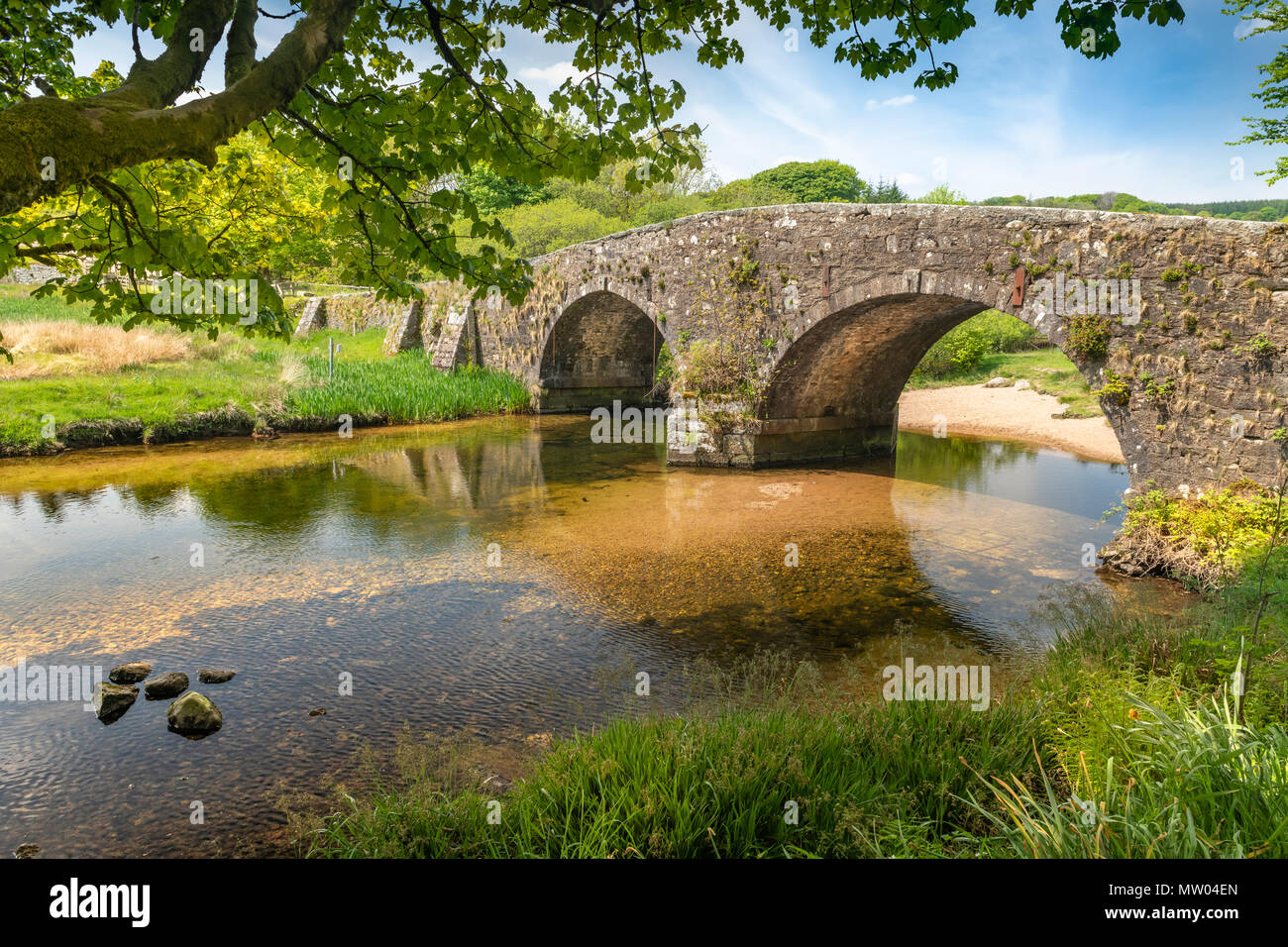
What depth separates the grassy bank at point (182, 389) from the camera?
14391 mm

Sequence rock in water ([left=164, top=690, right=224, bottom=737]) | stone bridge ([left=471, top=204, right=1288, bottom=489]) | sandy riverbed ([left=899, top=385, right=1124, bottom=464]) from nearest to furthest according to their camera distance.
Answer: rock in water ([left=164, top=690, right=224, bottom=737]) → stone bridge ([left=471, top=204, right=1288, bottom=489]) → sandy riverbed ([left=899, top=385, right=1124, bottom=464])

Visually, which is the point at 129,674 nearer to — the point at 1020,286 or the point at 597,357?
the point at 1020,286

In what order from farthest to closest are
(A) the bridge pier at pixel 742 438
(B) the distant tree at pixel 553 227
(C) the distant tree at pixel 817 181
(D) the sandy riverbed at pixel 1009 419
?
1. (C) the distant tree at pixel 817 181
2. (B) the distant tree at pixel 553 227
3. (D) the sandy riverbed at pixel 1009 419
4. (A) the bridge pier at pixel 742 438

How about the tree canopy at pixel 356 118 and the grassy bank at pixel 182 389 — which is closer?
the tree canopy at pixel 356 118

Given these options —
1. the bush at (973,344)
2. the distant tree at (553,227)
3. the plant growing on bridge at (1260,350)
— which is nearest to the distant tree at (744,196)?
the distant tree at (553,227)

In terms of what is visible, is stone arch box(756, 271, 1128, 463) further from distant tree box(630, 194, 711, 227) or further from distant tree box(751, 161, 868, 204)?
distant tree box(751, 161, 868, 204)

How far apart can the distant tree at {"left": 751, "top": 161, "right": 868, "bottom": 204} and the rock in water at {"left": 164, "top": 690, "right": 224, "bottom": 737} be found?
164 ft

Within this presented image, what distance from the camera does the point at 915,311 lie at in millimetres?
12078

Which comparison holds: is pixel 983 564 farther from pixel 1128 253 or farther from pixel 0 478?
pixel 0 478

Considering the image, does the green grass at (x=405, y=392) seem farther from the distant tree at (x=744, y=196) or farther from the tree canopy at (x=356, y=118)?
the distant tree at (x=744, y=196)

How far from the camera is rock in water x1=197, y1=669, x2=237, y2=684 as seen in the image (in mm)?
5488

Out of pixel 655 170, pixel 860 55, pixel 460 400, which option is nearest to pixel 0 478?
pixel 460 400

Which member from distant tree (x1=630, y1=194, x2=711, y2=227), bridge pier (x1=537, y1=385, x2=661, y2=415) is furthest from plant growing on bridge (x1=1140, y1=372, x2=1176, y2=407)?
distant tree (x1=630, y1=194, x2=711, y2=227)

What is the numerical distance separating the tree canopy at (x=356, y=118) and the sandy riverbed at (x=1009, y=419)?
13372 mm
